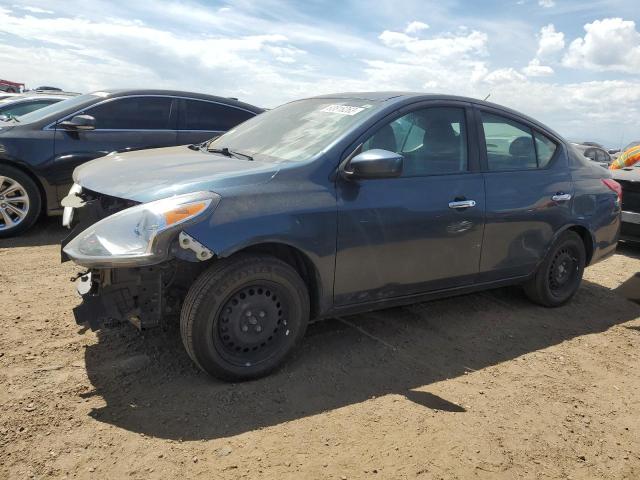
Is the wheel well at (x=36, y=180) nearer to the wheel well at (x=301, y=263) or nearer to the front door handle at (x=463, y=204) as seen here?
the wheel well at (x=301, y=263)

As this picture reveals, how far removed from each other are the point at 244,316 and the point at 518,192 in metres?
2.46

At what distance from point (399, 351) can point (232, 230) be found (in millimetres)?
1561

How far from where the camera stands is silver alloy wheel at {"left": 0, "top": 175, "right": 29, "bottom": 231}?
5.92 metres

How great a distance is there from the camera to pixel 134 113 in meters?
6.75

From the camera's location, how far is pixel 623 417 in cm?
324

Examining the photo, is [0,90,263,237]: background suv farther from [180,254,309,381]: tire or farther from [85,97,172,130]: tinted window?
[180,254,309,381]: tire

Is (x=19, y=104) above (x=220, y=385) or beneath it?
above

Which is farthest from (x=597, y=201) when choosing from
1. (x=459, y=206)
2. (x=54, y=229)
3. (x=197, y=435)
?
(x=54, y=229)

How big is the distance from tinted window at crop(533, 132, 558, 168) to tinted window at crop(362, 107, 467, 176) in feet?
2.98

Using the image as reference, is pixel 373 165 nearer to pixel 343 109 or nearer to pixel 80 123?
pixel 343 109

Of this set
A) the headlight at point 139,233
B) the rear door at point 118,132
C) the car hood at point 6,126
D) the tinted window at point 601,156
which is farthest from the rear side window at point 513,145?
the tinted window at point 601,156

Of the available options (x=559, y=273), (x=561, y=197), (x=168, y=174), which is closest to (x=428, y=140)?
(x=561, y=197)

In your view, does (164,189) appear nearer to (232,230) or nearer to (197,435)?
(232,230)

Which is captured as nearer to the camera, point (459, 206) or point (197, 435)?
point (197, 435)
